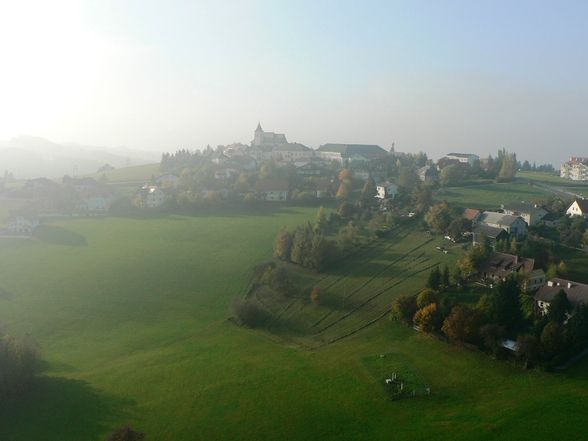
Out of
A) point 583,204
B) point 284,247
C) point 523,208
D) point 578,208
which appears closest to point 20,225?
point 284,247

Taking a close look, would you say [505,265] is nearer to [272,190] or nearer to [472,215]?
[472,215]

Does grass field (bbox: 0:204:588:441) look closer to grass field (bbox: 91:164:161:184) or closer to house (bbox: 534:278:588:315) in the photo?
house (bbox: 534:278:588:315)

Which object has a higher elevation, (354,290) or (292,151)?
(292,151)

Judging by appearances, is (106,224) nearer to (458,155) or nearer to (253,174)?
(253,174)

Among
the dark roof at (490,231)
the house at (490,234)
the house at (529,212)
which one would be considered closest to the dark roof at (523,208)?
the house at (529,212)

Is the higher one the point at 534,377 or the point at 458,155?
the point at 458,155

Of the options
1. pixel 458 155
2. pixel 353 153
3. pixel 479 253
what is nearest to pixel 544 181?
pixel 458 155
